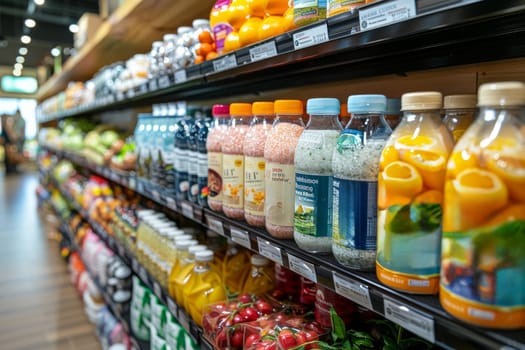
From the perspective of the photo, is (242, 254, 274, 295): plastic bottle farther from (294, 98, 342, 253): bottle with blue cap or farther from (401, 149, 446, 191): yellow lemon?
(401, 149, 446, 191): yellow lemon

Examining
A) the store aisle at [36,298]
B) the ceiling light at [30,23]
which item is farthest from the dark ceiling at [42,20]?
the store aisle at [36,298]

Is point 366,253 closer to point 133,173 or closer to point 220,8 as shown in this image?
point 220,8

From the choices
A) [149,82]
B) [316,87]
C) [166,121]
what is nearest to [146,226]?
[166,121]

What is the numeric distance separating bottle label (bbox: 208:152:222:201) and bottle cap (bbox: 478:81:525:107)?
85 cm

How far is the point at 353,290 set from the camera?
78cm

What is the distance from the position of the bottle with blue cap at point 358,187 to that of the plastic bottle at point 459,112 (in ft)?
0.38

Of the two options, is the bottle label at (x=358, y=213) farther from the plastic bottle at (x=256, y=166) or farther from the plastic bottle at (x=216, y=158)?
the plastic bottle at (x=216, y=158)

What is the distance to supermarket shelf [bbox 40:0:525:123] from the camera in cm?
62

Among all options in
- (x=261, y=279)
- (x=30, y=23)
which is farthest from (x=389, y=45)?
(x=30, y=23)

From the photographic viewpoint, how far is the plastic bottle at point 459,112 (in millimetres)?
785

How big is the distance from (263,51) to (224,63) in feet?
0.82

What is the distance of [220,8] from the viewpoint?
1.45m

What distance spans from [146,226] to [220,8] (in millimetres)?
1106

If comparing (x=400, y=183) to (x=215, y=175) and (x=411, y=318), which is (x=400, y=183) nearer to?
(x=411, y=318)
